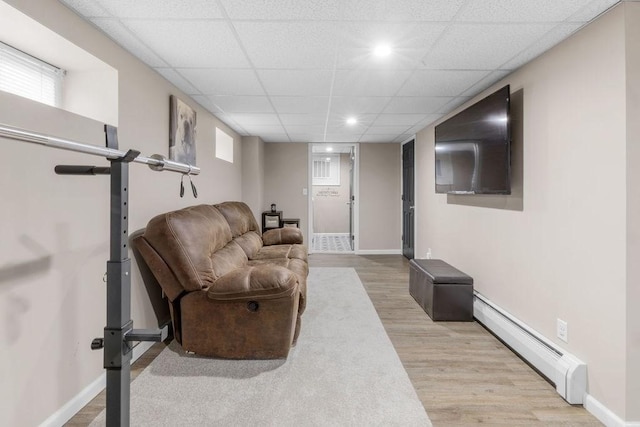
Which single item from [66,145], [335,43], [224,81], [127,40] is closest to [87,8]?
[127,40]

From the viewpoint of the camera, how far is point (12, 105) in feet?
4.37

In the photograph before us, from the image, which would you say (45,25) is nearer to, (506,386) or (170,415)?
(170,415)

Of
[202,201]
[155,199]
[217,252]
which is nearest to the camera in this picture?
[155,199]

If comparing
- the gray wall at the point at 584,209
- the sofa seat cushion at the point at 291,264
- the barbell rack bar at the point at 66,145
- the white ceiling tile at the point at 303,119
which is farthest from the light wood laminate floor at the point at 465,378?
the white ceiling tile at the point at 303,119

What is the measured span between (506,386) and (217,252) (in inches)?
89.6

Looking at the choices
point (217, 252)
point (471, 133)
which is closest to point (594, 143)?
point (471, 133)

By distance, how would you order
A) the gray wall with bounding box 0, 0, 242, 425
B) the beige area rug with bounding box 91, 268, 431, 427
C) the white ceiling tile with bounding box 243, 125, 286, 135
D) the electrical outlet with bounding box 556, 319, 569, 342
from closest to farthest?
the gray wall with bounding box 0, 0, 242, 425, the beige area rug with bounding box 91, 268, 431, 427, the electrical outlet with bounding box 556, 319, 569, 342, the white ceiling tile with bounding box 243, 125, 286, 135

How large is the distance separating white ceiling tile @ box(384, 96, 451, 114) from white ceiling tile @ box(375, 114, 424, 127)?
0.20 metres

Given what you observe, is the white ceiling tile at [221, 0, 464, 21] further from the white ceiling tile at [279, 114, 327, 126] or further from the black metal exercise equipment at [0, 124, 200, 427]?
the white ceiling tile at [279, 114, 327, 126]

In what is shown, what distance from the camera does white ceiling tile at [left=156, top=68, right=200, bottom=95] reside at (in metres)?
2.53

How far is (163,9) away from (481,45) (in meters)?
1.92

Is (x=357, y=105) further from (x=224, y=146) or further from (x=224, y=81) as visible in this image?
(x=224, y=146)

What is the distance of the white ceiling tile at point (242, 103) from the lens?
3.23 m

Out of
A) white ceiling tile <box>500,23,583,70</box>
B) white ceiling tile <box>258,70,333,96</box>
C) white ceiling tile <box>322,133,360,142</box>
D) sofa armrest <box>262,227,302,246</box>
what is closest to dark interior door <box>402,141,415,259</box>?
white ceiling tile <box>322,133,360,142</box>
